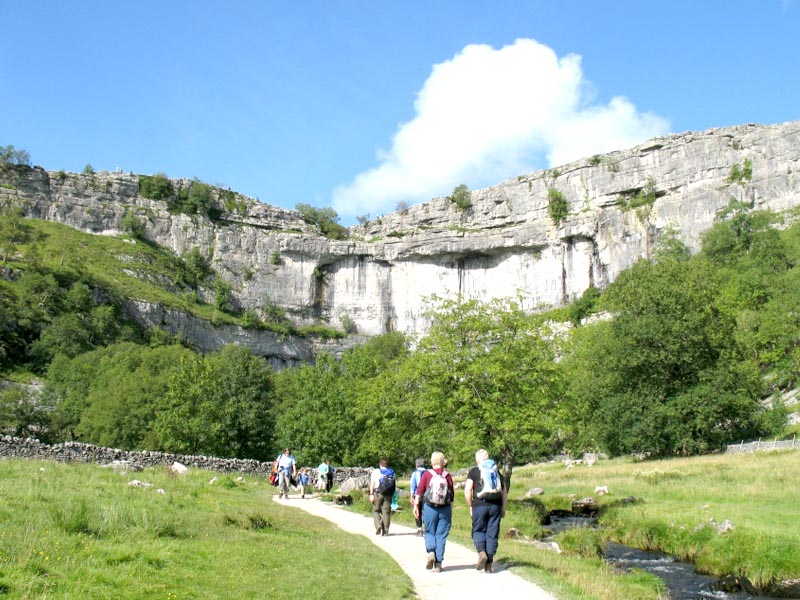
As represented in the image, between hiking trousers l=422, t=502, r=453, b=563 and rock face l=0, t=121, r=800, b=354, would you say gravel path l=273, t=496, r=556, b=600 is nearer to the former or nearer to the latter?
hiking trousers l=422, t=502, r=453, b=563

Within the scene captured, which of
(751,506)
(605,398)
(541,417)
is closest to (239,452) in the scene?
(605,398)

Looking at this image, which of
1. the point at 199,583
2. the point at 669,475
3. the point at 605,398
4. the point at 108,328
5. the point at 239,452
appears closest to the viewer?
the point at 199,583

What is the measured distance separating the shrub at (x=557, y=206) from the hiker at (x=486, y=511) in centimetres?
8549

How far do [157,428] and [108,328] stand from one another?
37824 mm

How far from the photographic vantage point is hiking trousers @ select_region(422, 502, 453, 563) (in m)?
10.2

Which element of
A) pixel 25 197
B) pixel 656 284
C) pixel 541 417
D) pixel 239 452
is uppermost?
pixel 25 197

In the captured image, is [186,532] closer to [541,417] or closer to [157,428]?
[541,417]

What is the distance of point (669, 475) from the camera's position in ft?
87.5

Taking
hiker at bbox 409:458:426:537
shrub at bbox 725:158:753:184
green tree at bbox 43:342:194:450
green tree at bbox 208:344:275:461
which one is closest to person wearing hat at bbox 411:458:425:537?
hiker at bbox 409:458:426:537

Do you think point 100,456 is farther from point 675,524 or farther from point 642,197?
point 642,197

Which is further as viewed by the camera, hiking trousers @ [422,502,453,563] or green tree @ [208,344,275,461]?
green tree @ [208,344,275,461]

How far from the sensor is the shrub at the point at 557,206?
304 feet

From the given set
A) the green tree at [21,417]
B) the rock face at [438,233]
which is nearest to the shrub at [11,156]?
the rock face at [438,233]

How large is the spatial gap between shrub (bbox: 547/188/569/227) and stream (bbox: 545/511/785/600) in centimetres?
7686
